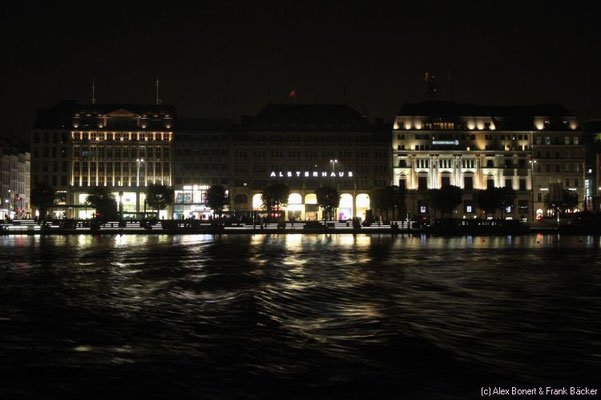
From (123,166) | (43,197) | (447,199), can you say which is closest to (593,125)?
(447,199)

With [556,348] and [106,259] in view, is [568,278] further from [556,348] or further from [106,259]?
[106,259]

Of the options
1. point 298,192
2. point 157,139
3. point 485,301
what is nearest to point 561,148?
point 298,192

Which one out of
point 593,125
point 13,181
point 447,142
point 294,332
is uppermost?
point 593,125

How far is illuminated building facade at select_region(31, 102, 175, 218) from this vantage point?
14212 cm

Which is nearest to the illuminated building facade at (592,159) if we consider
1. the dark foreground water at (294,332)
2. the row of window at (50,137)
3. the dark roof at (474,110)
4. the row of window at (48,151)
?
the dark roof at (474,110)

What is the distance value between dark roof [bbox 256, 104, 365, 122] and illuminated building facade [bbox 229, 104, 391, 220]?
348 mm

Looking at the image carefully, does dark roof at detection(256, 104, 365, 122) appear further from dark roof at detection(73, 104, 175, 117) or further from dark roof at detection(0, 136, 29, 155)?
dark roof at detection(0, 136, 29, 155)

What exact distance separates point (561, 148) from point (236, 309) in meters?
135

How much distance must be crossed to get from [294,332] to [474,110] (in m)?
135

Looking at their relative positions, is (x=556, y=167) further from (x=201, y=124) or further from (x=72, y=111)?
(x=72, y=111)

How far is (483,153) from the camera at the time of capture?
463 feet

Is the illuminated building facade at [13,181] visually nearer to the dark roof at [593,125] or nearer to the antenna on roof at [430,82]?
the antenna on roof at [430,82]

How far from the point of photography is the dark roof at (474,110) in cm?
14350

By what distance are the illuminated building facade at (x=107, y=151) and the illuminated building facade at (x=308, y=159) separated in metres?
17.0
